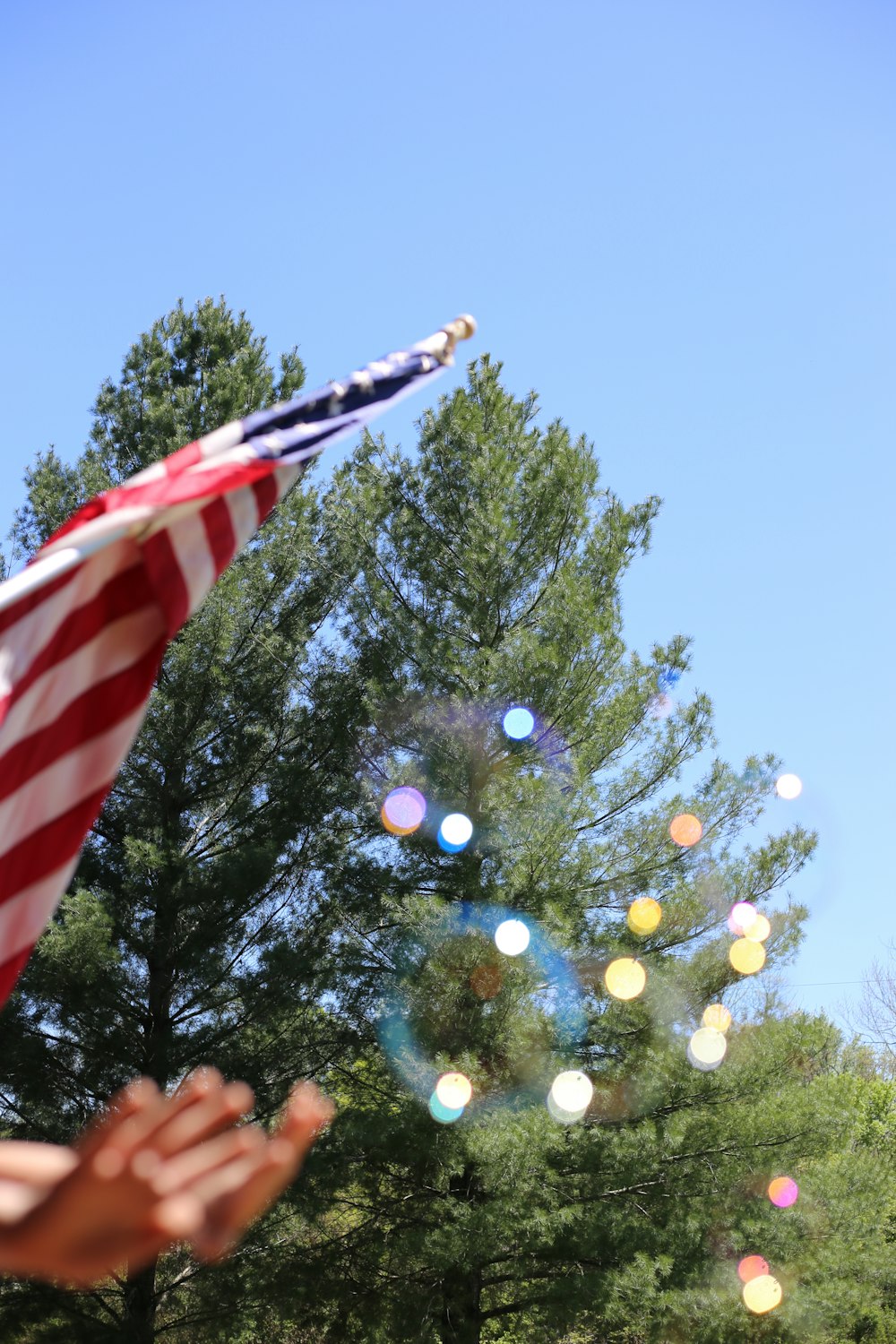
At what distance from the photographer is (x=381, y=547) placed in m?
13.6

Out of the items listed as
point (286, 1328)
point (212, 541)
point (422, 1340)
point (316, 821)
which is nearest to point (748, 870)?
point (316, 821)

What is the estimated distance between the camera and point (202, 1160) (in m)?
1.04

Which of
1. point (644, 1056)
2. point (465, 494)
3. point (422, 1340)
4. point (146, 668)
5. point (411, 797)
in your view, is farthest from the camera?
point (465, 494)

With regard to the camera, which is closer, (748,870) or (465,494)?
(748,870)

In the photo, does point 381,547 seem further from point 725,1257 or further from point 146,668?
point 146,668

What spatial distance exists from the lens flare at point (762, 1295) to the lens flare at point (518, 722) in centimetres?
554

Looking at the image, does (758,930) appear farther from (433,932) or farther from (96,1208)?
(96,1208)

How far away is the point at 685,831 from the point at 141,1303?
7.15 metres

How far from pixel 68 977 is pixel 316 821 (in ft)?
10.3

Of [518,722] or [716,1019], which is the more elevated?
[518,722]

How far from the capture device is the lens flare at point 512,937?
34.6 ft

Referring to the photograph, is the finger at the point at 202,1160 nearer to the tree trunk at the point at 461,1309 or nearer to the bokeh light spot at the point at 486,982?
the bokeh light spot at the point at 486,982

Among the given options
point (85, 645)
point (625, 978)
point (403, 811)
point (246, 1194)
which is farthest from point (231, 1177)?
point (403, 811)

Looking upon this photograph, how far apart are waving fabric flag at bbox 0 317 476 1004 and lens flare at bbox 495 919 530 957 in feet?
29.2
